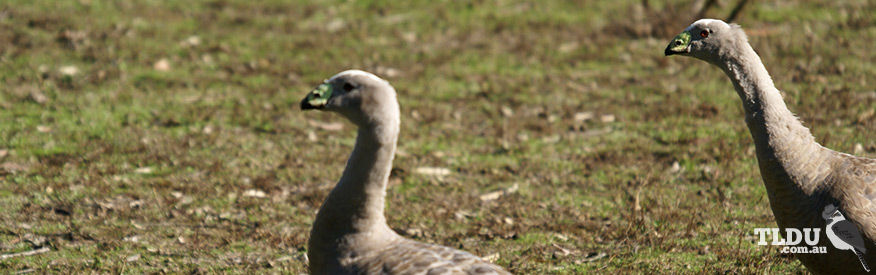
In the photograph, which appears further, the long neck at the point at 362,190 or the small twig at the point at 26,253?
the small twig at the point at 26,253

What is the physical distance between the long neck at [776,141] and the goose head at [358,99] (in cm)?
216

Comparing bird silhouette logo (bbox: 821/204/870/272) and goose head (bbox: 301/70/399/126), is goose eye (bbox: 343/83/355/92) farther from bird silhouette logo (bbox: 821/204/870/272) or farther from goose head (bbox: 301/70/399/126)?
bird silhouette logo (bbox: 821/204/870/272)

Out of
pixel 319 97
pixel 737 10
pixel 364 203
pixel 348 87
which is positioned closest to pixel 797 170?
pixel 364 203

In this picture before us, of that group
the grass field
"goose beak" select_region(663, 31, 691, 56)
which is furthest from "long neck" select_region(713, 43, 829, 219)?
the grass field

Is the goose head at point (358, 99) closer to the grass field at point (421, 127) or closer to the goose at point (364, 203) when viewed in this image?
Result: the goose at point (364, 203)

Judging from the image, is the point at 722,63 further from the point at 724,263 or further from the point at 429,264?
the point at 429,264

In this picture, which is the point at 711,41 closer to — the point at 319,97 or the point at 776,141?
the point at 776,141

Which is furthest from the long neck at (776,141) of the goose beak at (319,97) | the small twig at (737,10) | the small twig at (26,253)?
the small twig at (737,10)

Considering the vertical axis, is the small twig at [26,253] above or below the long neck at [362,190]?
below

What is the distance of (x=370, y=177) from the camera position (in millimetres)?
4316

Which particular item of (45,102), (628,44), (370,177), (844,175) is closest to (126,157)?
(45,102)

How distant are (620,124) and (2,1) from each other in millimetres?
9947

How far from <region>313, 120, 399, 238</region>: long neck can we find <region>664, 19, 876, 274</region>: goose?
2162 millimetres

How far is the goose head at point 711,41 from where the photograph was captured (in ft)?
16.4
